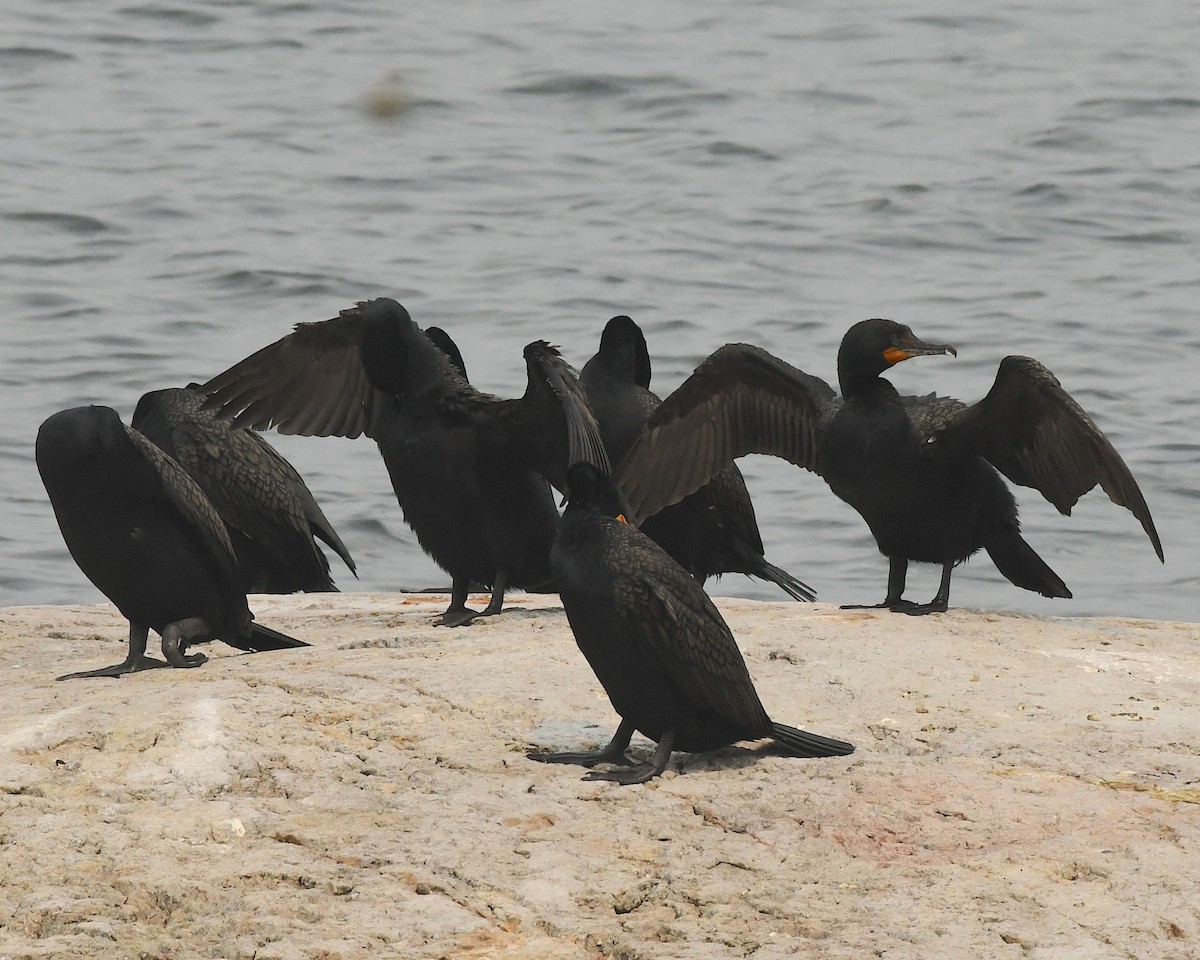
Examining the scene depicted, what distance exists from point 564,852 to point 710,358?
3560 millimetres

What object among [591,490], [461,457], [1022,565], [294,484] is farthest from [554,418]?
[1022,565]

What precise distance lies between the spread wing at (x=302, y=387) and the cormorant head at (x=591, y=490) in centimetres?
256

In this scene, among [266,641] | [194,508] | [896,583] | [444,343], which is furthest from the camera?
[444,343]

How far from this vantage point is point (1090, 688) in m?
5.61

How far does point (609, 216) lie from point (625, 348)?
1027 centimetres

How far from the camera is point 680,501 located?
7707mm

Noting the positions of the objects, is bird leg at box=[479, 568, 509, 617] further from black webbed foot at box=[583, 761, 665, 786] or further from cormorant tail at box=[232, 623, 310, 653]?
black webbed foot at box=[583, 761, 665, 786]

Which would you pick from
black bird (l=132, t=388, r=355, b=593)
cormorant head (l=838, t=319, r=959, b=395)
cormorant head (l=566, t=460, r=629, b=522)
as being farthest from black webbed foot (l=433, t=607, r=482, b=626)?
cormorant head (l=566, t=460, r=629, b=522)

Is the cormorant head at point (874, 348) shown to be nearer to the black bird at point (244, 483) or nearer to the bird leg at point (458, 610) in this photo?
the bird leg at point (458, 610)

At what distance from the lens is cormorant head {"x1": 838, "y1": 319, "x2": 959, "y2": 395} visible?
22.7ft

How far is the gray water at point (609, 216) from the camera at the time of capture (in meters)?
12.7

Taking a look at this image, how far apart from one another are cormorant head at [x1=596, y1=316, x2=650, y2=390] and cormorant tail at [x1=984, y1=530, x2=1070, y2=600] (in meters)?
1.57

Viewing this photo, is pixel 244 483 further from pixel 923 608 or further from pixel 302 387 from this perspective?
pixel 923 608

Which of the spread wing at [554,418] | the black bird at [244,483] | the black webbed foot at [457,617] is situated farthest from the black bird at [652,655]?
the black bird at [244,483]
